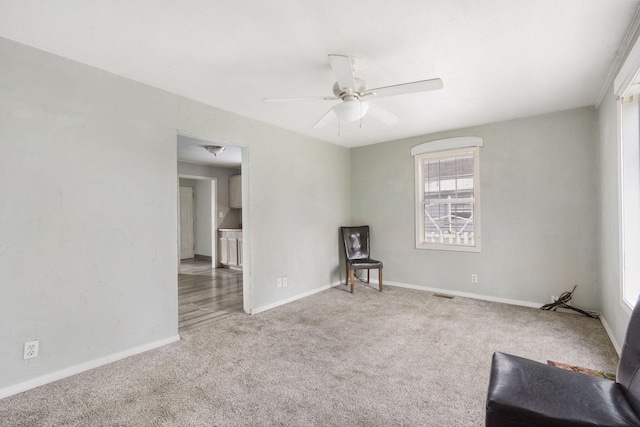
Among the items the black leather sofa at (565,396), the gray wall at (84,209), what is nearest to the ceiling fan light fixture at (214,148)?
the gray wall at (84,209)

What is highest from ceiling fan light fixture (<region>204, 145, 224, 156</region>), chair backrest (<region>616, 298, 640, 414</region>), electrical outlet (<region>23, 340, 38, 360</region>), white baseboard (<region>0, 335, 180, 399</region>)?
ceiling fan light fixture (<region>204, 145, 224, 156</region>)

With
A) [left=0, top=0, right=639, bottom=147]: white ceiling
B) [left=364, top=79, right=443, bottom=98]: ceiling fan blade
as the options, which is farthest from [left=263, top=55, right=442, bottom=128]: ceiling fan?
[left=0, top=0, right=639, bottom=147]: white ceiling

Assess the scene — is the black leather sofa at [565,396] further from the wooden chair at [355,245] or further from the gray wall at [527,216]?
the wooden chair at [355,245]

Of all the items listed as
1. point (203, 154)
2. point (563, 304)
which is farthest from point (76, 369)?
point (563, 304)

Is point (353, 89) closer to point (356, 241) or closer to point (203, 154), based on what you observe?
point (356, 241)

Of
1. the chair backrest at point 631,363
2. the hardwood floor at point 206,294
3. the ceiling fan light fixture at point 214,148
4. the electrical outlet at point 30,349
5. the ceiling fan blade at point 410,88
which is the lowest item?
the hardwood floor at point 206,294

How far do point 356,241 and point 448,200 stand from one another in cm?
157

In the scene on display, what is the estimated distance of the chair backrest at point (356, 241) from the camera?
5037 mm

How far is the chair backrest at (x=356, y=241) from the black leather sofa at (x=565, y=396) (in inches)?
139

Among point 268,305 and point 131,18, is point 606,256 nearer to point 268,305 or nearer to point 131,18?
point 268,305

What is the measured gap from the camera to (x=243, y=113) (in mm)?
3639

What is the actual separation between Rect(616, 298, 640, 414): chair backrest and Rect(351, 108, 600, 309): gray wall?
2.79 m

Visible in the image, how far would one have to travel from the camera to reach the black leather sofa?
118cm

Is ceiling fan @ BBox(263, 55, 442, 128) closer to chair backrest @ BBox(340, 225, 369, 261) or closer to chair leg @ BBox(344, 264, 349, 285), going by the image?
chair backrest @ BBox(340, 225, 369, 261)
